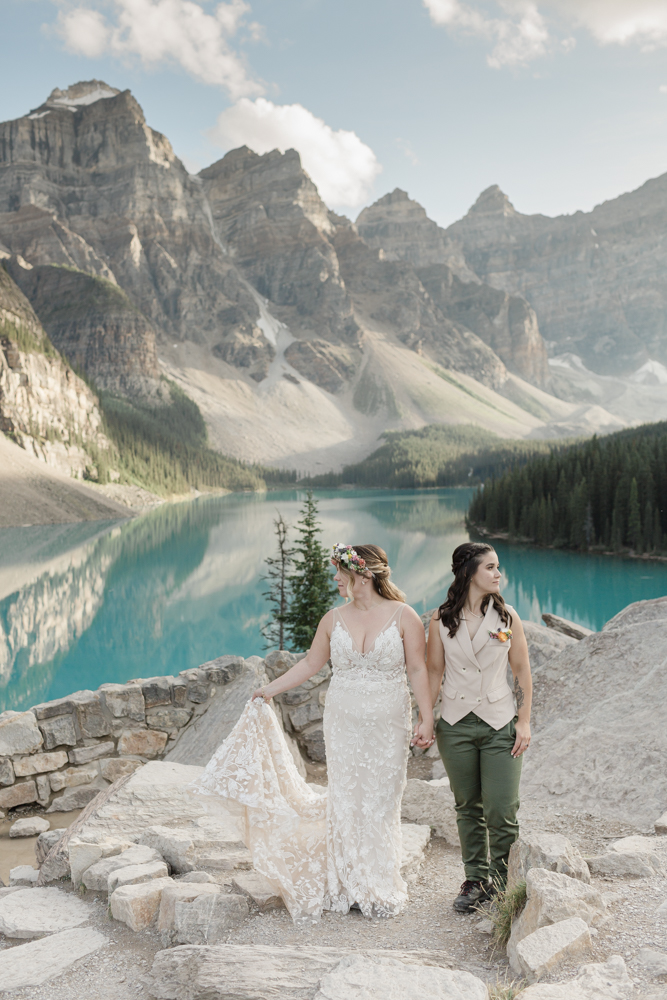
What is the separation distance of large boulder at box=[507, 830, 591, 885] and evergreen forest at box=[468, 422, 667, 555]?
5136 cm

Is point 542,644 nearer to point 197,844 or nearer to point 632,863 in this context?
point 632,863

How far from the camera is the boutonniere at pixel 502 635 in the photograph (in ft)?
15.4

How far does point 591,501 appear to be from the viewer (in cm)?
5666

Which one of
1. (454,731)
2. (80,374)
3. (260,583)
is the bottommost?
(260,583)

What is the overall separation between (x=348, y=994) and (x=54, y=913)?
291 cm

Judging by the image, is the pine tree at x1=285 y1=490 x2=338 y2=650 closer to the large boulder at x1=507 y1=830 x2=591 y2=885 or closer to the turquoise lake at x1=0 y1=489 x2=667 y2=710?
the turquoise lake at x1=0 y1=489 x2=667 y2=710

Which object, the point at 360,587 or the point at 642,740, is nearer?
the point at 360,587

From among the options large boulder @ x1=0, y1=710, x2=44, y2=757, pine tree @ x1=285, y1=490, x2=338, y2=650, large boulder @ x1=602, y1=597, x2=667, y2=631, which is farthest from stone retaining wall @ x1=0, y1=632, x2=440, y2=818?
pine tree @ x1=285, y1=490, x2=338, y2=650

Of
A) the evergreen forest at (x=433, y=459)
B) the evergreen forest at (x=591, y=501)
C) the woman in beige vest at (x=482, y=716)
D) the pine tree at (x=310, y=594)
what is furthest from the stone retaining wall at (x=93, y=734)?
the evergreen forest at (x=433, y=459)

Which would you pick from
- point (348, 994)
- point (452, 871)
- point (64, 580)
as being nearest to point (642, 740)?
point (452, 871)

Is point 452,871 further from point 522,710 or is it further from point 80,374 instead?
point 80,374

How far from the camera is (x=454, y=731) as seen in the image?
4750 millimetres

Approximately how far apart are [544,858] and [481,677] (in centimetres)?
117

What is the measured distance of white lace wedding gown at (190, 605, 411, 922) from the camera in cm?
477
